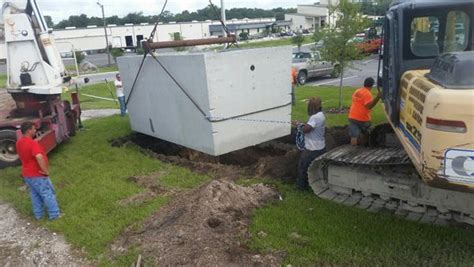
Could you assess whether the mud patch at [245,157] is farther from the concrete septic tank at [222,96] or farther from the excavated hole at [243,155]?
the concrete septic tank at [222,96]

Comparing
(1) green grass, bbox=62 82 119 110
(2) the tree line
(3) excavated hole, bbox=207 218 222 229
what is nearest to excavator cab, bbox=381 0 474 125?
(3) excavated hole, bbox=207 218 222 229

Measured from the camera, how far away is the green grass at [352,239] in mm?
4781

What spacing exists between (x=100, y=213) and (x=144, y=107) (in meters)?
4.05

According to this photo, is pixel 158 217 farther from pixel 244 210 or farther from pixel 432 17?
pixel 432 17

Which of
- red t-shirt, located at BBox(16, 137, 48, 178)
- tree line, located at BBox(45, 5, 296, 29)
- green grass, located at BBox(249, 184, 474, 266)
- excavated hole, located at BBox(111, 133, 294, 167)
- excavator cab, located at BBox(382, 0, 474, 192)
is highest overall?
tree line, located at BBox(45, 5, 296, 29)

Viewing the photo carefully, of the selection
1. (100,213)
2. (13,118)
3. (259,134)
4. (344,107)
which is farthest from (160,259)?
(344,107)

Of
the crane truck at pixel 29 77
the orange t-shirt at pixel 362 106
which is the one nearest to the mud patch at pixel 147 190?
the crane truck at pixel 29 77

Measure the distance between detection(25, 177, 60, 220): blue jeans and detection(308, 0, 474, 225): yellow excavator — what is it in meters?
3.91

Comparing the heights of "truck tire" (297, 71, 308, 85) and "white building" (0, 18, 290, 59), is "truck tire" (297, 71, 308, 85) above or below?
below

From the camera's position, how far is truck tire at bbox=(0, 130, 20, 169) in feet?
32.1

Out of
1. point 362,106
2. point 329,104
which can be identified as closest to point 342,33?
point 329,104

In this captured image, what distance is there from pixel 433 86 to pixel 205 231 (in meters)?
3.14

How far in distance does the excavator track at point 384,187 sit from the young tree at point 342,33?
7587mm

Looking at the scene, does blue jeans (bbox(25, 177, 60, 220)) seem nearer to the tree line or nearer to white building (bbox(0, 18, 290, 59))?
white building (bbox(0, 18, 290, 59))
